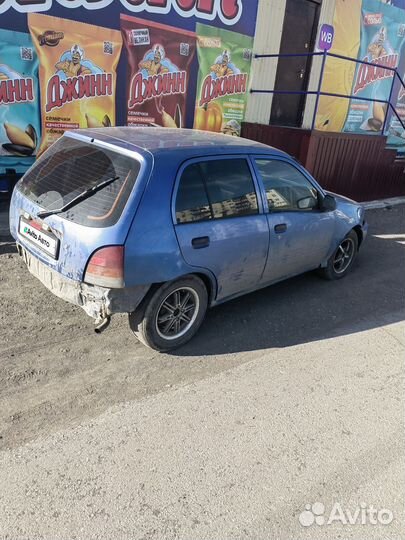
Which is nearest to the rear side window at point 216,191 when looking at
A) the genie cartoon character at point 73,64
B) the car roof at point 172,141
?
the car roof at point 172,141

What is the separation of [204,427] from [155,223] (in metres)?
1.45

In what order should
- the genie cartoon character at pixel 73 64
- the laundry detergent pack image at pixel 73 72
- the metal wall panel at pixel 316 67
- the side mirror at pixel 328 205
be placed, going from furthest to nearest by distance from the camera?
the metal wall panel at pixel 316 67 < the genie cartoon character at pixel 73 64 < the laundry detergent pack image at pixel 73 72 < the side mirror at pixel 328 205

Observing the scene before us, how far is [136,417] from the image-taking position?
2.87 m

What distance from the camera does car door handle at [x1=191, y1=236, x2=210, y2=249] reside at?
3433mm

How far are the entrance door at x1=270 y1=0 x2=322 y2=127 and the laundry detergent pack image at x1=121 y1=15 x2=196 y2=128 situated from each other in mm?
3028

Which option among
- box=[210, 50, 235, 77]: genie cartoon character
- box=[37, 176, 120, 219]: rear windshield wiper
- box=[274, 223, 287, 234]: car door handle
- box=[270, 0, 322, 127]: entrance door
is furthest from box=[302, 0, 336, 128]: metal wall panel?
box=[37, 176, 120, 219]: rear windshield wiper

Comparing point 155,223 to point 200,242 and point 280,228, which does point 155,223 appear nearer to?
point 200,242

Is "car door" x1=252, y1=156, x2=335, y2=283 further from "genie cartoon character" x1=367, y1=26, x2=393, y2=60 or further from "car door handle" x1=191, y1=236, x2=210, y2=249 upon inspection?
"genie cartoon character" x1=367, y1=26, x2=393, y2=60

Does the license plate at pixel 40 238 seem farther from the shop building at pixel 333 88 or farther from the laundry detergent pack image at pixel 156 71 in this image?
the shop building at pixel 333 88

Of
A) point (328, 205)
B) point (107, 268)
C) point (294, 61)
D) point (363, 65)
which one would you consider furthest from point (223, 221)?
point (363, 65)

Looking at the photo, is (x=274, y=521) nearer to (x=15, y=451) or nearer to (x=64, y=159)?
(x=15, y=451)

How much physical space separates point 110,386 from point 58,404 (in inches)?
15.0

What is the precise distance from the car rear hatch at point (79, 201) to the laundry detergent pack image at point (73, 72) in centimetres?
387

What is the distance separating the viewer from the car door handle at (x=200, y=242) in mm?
3433
